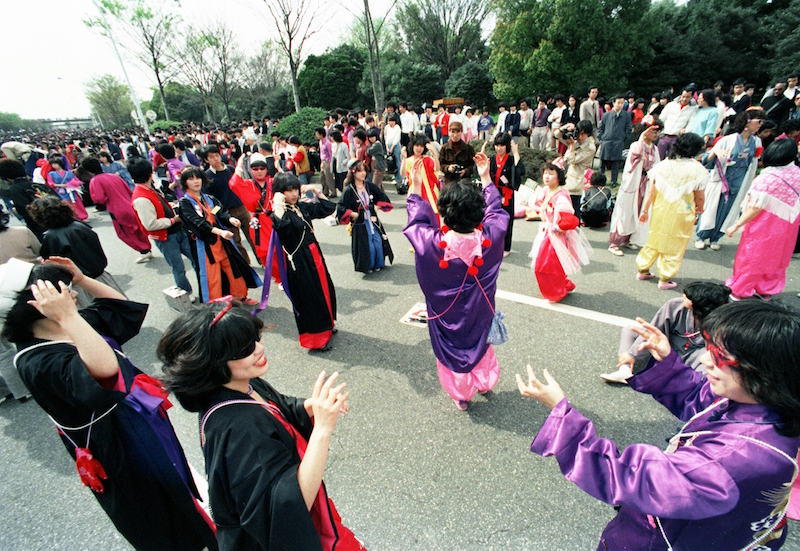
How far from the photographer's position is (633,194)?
554 cm

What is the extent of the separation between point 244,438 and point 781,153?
16.3ft

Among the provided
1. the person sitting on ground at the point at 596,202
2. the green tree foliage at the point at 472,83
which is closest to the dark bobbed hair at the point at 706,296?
the person sitting on ground at the point at 596,202

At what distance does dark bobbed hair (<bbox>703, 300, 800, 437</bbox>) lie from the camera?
102cm

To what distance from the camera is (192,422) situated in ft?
10.4

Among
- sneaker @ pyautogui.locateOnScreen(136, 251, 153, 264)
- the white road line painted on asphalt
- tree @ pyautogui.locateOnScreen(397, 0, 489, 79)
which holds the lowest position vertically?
sneaker @ pyautogui.locateOnScreen(136, 251, 153, 264)

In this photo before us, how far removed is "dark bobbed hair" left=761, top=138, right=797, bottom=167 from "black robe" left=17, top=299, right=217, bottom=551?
17.3 ft

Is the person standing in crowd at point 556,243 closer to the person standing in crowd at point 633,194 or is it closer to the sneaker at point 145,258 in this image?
the person standing in crowd at point 633,194

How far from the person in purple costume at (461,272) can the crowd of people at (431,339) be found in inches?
0.6

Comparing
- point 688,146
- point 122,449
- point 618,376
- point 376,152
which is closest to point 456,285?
point 618,376

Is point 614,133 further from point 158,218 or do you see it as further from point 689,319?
point 158,218

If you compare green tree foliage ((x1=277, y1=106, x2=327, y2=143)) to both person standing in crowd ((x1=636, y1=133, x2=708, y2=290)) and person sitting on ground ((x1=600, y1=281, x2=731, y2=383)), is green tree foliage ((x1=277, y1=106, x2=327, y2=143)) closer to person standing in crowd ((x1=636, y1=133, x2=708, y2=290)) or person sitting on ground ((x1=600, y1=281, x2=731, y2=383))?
person standing in crowd ((x1=636, y1=133, x2=708, y2=290))

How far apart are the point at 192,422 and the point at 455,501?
2170 mm

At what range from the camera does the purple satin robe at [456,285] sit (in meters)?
2.63

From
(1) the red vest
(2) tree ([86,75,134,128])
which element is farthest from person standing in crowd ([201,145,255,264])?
(2) tree ([86,75,134,128])
